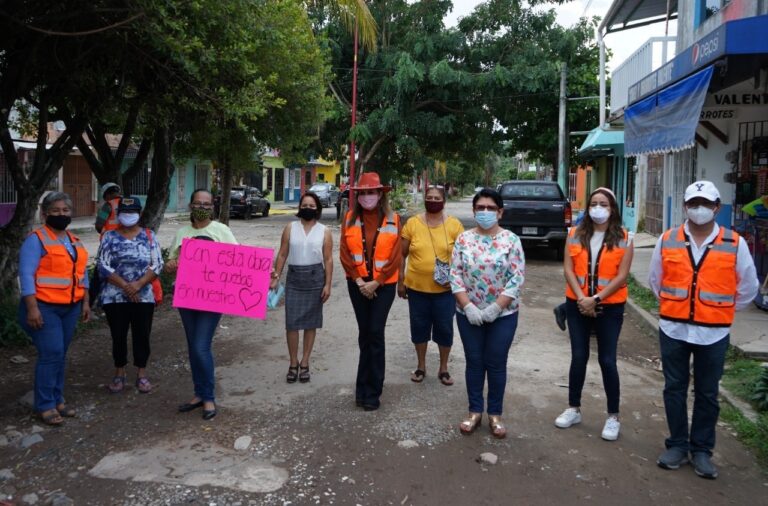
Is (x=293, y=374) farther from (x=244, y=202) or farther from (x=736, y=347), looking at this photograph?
(x=244, y=202)

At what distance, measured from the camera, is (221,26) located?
7.11 meters

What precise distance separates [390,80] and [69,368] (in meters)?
17.5

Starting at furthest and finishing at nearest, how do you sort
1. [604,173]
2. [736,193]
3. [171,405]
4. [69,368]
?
1. [604,173]
2. [736,193]
3. [69,368]
4. [171,405]

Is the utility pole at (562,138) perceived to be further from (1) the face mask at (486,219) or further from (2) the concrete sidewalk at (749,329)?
(1) the face mask at (486,219)

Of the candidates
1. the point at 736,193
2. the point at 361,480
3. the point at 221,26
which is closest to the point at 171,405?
the point at 361,480

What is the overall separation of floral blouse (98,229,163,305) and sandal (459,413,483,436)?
270cm

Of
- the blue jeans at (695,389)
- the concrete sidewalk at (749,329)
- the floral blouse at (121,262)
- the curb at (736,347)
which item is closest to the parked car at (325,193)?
the curb at (736,347)

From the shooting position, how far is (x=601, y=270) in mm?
4668

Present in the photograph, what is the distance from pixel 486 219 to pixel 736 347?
3735 millimetres

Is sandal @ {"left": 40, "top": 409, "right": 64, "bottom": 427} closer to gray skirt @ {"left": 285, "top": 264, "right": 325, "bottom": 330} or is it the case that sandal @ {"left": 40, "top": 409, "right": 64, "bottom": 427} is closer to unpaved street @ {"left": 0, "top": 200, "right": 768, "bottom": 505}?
unpaved street @ {"left": 0, "top": 200, "right": 768, "bottom": 505}

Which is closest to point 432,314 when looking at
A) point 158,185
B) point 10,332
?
point 10,332

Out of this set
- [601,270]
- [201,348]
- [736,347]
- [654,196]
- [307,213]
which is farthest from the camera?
[654,196]

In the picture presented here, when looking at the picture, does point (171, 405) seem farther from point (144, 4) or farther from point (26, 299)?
point (144, 4)

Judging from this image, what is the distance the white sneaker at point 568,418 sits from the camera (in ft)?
16.2
